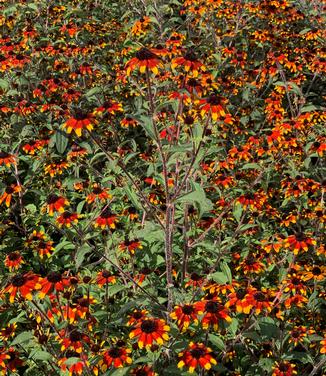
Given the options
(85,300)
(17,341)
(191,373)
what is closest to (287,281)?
(191,373)

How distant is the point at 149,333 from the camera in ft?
8.25

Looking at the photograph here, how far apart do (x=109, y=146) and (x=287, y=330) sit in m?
3.41

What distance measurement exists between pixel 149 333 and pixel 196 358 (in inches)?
11.5

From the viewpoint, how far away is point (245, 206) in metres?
3.83

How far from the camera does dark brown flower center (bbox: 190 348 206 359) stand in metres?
2.50

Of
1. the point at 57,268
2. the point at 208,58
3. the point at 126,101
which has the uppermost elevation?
the point at 208,58

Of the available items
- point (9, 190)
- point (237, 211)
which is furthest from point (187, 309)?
point (9, 190)

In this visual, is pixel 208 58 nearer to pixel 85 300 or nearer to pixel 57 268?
pixel 57 268

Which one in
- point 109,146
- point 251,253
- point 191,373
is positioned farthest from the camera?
point 109,146

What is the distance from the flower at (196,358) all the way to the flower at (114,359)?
0.99 ft

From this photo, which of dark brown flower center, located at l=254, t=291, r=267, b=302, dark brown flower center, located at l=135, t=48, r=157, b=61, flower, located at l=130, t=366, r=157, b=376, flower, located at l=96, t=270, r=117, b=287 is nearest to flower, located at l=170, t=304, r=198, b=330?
flower, located at l=130, t=366, r=157, b=376

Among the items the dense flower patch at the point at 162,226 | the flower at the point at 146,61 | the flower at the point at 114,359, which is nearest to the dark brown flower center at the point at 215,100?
the dense flower patch at the point at 162,226

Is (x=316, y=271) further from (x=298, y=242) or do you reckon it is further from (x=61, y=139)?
(x=61, y=139)

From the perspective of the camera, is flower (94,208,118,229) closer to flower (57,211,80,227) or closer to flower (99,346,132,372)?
flower (57,211,80,227)
